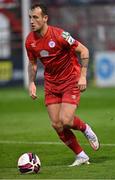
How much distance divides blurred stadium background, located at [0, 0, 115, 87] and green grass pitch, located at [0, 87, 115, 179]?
9.32ft

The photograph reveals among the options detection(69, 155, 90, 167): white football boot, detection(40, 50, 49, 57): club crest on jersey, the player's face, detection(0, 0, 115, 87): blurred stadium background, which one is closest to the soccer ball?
detection(69, 155, 90, 167): white football boot

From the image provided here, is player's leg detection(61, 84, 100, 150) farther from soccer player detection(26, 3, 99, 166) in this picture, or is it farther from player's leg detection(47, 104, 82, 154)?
player's leg detection(47, 104, 82, 154)

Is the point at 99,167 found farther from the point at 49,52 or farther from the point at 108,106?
the point at 108,106

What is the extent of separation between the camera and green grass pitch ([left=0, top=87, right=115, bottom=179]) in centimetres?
1115

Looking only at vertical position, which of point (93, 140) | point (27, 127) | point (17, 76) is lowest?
point (17, 76)

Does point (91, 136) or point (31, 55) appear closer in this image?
point (31, 55)

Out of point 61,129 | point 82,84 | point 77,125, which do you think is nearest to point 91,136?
point 77,125

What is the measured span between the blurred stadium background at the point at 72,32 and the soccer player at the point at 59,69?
17.8m

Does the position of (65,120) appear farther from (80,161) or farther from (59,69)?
(59,69)

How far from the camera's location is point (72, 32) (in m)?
33.3

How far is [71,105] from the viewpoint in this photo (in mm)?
12039

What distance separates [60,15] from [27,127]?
652 inches

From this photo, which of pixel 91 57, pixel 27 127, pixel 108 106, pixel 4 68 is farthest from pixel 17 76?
pixel 27 127

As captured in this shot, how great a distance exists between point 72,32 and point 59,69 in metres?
21.2
